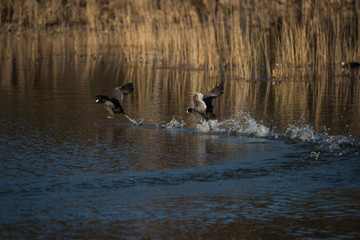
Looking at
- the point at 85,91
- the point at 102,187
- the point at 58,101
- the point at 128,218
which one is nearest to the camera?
the point at 128,218

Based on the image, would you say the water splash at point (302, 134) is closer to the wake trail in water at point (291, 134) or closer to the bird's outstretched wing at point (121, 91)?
the wake trail in water at point (291, 134)

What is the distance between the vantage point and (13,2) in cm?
3506

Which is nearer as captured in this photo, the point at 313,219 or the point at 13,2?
the point at 313,219

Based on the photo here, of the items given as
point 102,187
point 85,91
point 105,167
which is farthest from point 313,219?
point 85,91

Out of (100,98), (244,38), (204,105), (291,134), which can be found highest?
(244,38)

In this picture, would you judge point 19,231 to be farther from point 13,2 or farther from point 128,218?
point 13,2

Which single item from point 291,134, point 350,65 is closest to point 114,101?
point 291,134

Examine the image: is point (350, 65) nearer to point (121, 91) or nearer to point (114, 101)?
point (121, 91)

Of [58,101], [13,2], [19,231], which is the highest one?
[13,2]

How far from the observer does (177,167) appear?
8.21m

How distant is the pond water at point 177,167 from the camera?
6.09 m

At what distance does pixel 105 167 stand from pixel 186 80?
10322 mm

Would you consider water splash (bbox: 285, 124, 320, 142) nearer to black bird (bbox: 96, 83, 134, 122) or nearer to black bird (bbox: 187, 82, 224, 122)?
black bird (bbox: 187, 82, 224, 122)

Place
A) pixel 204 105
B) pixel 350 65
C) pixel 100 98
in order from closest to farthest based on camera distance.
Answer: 1. pixel 204 105
2. pixel 100 98
3. pixel 350 65
